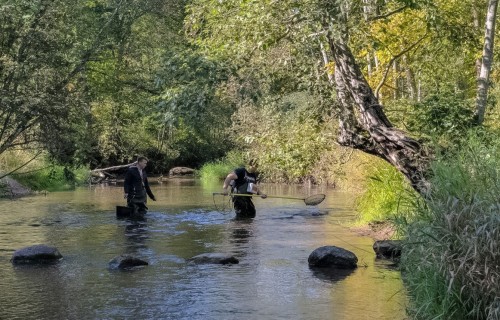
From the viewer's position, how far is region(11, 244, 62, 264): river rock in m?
14.2

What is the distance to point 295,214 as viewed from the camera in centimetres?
2384

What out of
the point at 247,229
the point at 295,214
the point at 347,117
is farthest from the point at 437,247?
the point at 295,214

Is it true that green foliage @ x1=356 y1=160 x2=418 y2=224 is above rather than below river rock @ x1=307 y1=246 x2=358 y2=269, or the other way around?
above

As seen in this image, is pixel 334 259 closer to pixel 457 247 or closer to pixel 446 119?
pixel 446 119

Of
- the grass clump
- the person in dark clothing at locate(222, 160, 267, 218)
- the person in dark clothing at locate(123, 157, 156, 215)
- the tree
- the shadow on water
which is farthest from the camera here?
the grass clump

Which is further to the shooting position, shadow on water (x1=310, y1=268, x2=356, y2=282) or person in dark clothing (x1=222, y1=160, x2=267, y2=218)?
person in dark clothing (x1=222, y1=160, x2=267, y2=218)

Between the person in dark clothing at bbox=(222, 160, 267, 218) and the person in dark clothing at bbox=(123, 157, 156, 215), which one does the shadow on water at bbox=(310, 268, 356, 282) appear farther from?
the person in dark clothing at bbox=(123, 157, 156, 215)

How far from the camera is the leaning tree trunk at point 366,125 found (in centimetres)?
1345

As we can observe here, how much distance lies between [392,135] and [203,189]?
24.2 m

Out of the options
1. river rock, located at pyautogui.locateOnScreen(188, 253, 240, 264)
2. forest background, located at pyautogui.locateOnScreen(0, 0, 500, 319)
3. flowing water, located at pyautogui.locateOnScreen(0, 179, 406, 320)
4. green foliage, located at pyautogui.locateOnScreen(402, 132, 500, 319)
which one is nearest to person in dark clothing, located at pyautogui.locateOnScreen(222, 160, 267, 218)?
flowing water, located at pyautogui.locateOnScreen(0, 179, 406, 320)

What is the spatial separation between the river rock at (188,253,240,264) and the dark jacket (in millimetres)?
6899

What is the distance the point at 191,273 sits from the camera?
13062 mm

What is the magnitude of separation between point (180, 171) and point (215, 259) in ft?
130

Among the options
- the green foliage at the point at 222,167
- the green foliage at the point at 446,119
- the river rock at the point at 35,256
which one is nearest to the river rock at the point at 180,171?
the green foliage at the point at 222,167
